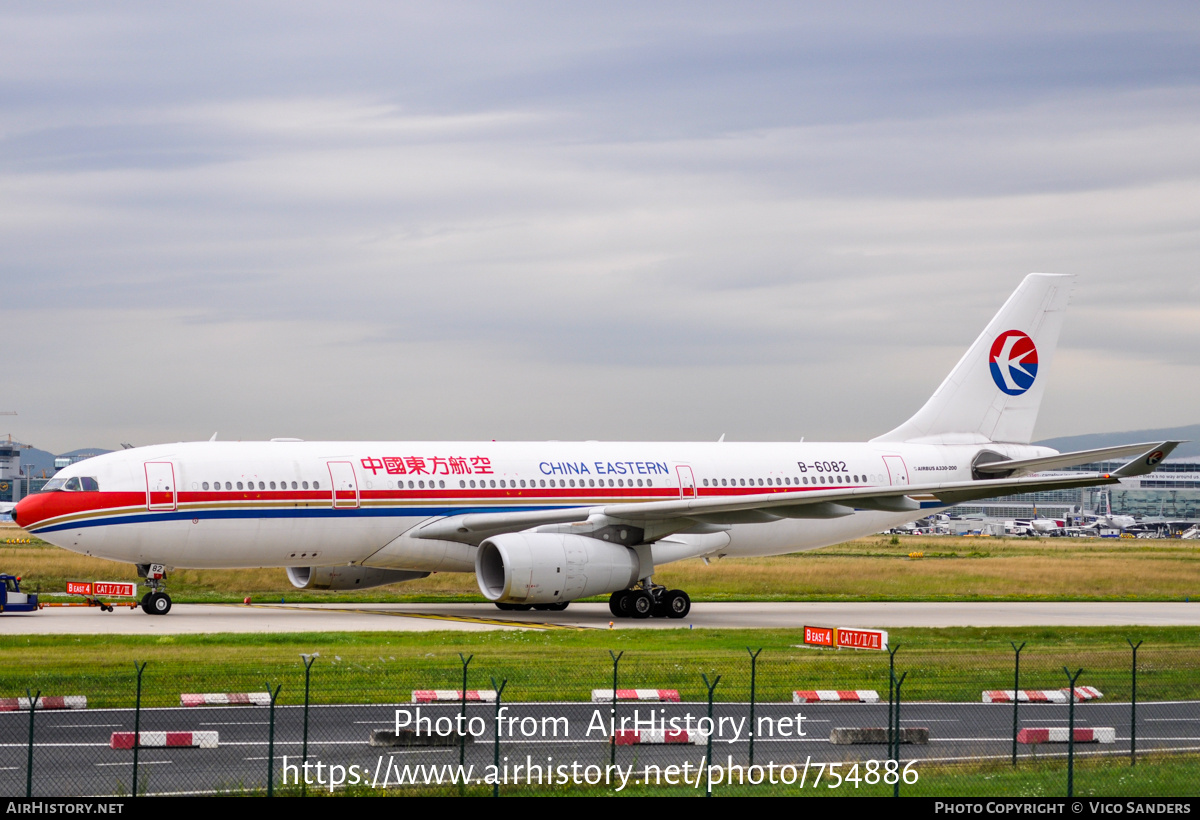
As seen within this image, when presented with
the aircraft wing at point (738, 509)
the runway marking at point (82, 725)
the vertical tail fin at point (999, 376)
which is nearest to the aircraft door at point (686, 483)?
the aircraft wing at point (738, 509)

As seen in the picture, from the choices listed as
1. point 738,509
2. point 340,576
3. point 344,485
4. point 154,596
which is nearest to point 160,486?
point 154,596

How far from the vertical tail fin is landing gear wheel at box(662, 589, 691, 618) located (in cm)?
1193

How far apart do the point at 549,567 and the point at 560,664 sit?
8.43 m

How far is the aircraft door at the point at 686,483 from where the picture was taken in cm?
3997

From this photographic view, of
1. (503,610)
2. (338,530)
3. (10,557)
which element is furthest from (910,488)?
(10,557)

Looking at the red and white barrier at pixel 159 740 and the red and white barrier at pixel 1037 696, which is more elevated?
the red and white barrier at pixel 1037 696

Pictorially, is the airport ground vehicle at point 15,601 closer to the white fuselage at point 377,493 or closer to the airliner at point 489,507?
the white fuselage at point 377,493

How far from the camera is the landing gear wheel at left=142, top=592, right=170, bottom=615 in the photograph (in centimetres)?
3550

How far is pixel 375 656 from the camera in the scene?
88.4ft

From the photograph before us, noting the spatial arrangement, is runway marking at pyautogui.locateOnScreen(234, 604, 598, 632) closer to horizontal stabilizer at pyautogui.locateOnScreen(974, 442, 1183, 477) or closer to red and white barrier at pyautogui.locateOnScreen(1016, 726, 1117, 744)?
horizontal stabilizer at pyautogui.locateOnScreen(974, 442, 1183, 477)

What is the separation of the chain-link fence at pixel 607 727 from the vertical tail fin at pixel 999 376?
18118 millimetres

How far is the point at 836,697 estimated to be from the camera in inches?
845
